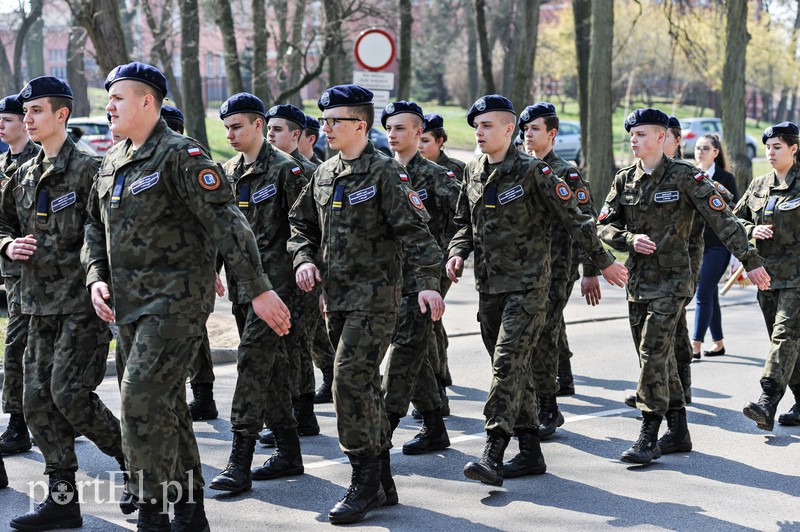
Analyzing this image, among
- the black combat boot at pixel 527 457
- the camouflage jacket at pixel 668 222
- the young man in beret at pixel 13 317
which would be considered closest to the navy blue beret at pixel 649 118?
the camouflage jacket at pixel 668 222

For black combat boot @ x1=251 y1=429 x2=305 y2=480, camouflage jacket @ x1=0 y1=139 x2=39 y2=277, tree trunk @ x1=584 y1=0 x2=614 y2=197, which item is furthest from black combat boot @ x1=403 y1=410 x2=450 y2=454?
tree trunk @ x1=584 y1=0 x2=614 y2=197

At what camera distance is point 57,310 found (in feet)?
18.3

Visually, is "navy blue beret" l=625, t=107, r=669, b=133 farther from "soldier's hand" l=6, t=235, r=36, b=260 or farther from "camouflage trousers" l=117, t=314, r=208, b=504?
"soldier's hand" l=6, t=235, r=36, b=260

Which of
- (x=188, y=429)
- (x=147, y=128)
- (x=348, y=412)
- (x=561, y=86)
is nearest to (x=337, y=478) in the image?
(x=348, y=412)

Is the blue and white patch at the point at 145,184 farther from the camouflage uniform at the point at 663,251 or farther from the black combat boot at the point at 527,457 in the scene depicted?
the camouflage uniform at the point at 663,251

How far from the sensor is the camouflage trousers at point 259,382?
6113 mm

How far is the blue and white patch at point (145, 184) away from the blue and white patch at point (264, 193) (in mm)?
1707

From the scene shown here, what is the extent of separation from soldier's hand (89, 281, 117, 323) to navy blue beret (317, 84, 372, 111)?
1.60 metres

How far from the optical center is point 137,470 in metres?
4.79

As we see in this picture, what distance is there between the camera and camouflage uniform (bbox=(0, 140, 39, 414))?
21.1ft

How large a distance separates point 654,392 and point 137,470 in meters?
A: 3.40

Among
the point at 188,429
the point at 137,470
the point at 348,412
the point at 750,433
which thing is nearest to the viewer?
the point at 137,470

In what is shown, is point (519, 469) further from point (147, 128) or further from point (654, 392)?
point (147, 128)

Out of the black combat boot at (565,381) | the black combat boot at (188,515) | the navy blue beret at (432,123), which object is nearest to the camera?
the black combat boot at (188,515)
